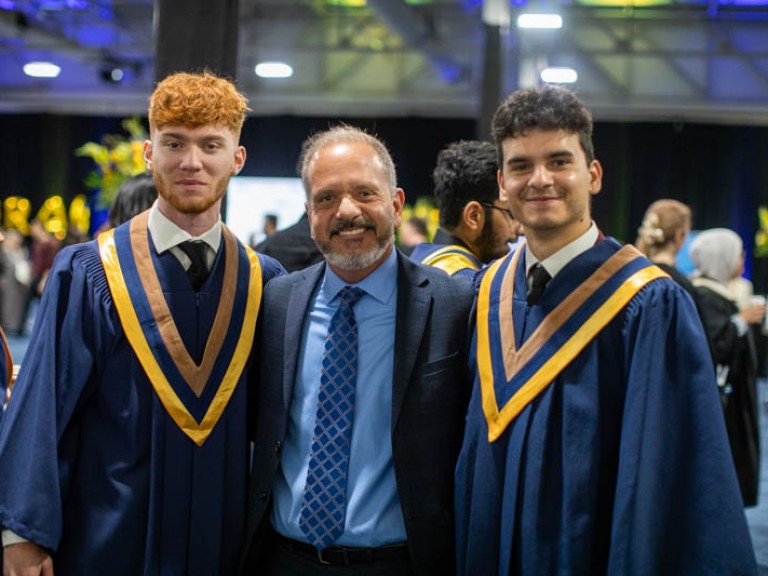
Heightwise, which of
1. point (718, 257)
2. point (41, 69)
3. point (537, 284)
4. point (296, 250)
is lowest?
point (537, 284)

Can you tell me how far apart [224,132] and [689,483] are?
135cm

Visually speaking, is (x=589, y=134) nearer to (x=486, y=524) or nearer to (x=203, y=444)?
(x=486, y=524)

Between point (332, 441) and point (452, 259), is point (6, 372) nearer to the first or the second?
point (332, 441)

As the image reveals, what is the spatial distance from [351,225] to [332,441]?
19.7 inches

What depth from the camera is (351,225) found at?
7.37 ft

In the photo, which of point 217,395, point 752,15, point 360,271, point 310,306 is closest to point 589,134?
point 360,271

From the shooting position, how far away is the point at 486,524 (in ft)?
7.04

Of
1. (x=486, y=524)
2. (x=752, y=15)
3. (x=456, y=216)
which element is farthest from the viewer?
(x=752, y=15)

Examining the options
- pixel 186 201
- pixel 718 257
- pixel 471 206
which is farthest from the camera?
pixel 718 257

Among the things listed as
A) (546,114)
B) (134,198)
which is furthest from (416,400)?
(134,198)

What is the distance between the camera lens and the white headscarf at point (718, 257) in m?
5.01

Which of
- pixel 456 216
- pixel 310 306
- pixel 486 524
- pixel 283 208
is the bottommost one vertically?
pixel 486 524

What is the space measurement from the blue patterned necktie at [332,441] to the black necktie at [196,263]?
357 mm

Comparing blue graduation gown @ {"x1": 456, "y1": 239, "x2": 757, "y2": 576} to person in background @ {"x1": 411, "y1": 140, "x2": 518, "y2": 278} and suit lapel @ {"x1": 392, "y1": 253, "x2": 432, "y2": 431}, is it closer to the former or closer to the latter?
suit lapel @ {"x1": 392, "y1": 253, "x2": 432, "y2": 431}
